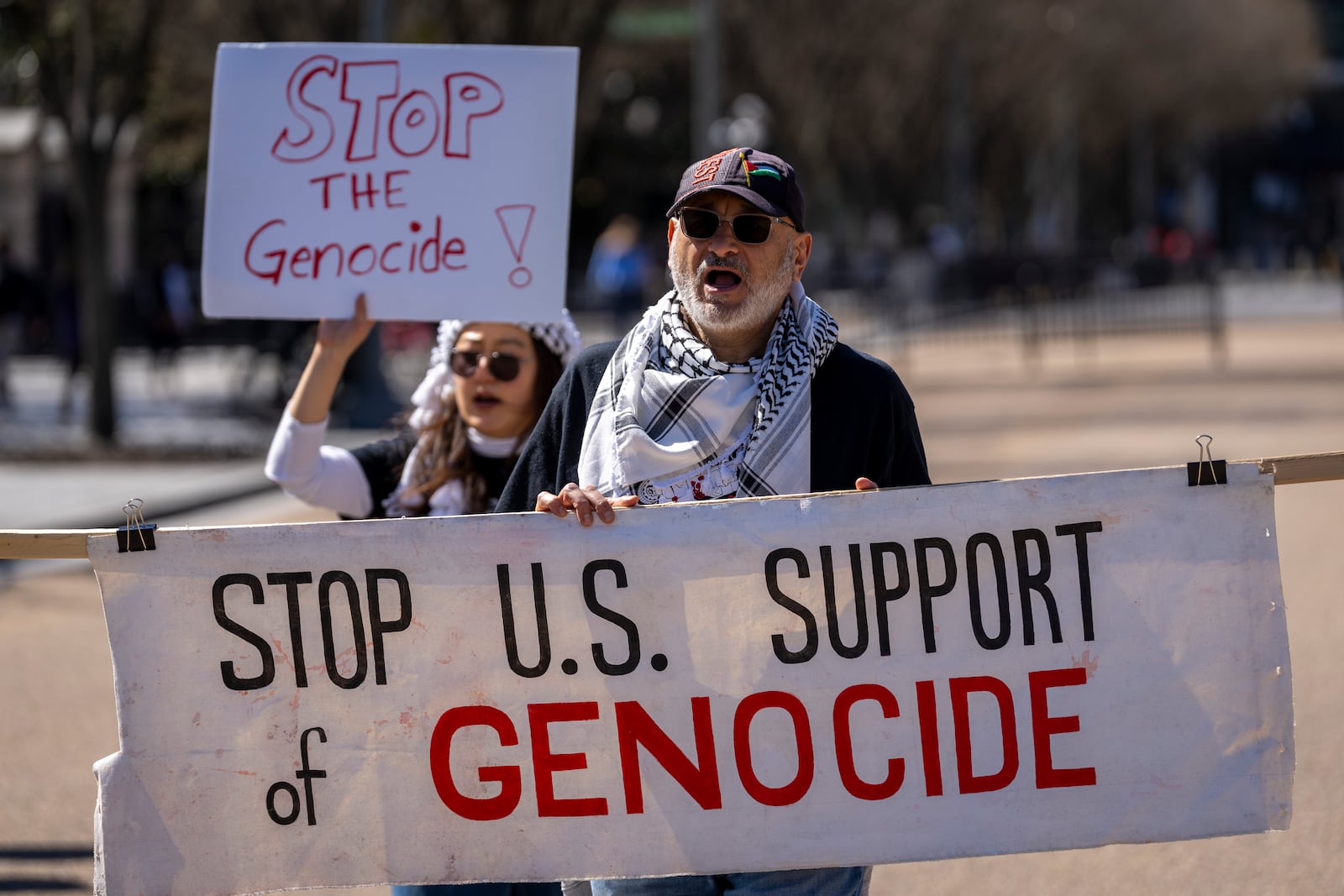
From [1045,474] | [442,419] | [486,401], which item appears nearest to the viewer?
[486,401]

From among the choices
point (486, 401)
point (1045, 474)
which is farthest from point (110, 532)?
point (1045, 474)

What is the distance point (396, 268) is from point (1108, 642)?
6.04 ft

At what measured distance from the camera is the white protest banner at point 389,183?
4.18 metres

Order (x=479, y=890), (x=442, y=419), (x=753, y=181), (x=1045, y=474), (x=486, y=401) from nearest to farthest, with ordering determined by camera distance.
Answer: (x=753, y=181) → (x=479, y=890) → (x=486, y=401) → (x=442, y=419) → (x=1045, y=474)

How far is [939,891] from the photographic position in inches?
203

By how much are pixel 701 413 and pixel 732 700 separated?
1.76ft

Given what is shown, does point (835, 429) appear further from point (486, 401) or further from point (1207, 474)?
point (486, 401)

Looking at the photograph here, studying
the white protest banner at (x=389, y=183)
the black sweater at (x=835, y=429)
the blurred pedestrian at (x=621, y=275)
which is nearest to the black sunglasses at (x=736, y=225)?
the black sweater at (x=835, y=429)

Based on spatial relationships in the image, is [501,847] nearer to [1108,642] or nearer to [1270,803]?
[1108,642]

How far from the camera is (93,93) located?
15.8 metres

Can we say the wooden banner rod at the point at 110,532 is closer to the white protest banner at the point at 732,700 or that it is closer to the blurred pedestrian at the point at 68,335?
the white protest banner at the point at 732,700

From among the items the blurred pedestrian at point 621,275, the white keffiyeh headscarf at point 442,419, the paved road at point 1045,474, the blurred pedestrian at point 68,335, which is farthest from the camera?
the blurred pedestrian at point 621,275

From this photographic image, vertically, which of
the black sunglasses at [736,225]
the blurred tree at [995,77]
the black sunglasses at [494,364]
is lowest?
the black sunglasses at [494,364]

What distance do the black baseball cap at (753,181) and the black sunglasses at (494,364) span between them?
1.03 metres
